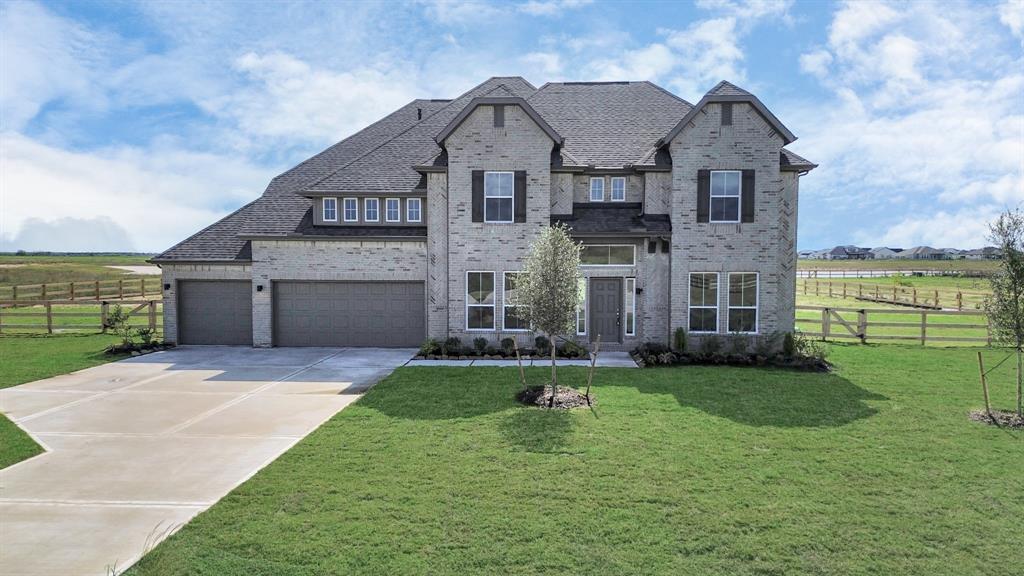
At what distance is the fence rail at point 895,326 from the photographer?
19109mm

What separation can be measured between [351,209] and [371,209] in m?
0.73

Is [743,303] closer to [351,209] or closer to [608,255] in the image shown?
[608,255]

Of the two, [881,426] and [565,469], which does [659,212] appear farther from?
[565,469]

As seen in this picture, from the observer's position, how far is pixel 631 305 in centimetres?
1772

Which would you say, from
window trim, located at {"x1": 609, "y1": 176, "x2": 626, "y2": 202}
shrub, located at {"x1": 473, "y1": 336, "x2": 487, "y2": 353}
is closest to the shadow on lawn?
shrub, located at {"x1": 473, "y1": 336, "x2": 487, "y2": 353}

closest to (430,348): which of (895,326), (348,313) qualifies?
(348,313)

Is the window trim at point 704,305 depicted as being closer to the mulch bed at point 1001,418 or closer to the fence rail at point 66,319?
the mulch bed at point 1001,418

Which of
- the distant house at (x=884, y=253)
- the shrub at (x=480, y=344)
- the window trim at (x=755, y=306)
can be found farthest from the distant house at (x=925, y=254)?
the shrub at (x=480, y=344)

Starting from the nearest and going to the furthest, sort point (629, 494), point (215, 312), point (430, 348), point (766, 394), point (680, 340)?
1. point (629, 494)
2. point (766, 394)
3. point (680, 340)
4. point (430, 348)
5. point (215, 312)

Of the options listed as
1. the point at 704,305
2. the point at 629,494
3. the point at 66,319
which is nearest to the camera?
the point at 629,494

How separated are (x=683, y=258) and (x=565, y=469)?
11232 millimetres

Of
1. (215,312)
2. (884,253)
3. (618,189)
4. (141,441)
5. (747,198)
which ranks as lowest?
(141,441)

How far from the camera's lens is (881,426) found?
971 cm

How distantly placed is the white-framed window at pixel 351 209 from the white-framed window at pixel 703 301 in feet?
38.1
